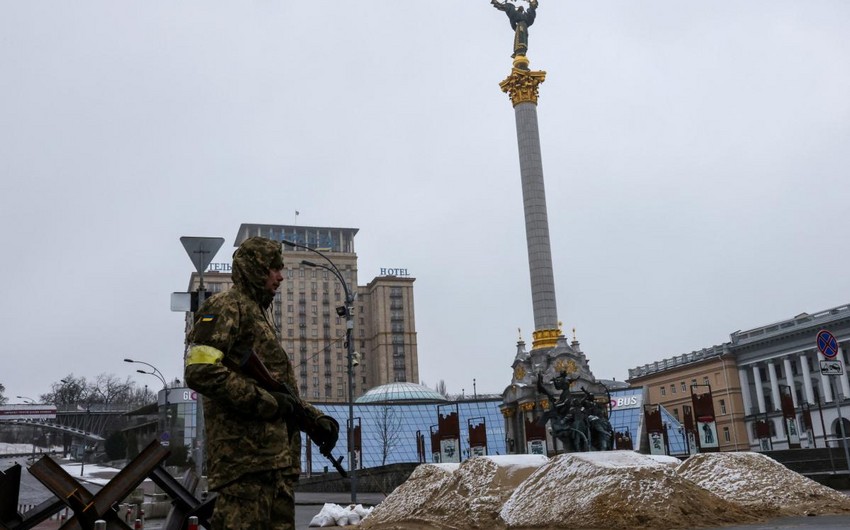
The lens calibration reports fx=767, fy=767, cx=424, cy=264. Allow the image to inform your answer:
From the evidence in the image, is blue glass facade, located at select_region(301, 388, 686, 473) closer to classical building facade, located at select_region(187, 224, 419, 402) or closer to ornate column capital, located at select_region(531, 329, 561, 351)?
ornate column capital, located at select_region(531, 329, 561, 351)

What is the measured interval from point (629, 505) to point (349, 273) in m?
114

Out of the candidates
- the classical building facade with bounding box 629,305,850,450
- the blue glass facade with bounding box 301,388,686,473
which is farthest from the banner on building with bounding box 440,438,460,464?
the classical building facade with bounding box 629,305,850,450

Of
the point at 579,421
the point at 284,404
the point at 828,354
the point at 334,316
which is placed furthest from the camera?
the point at 334,316

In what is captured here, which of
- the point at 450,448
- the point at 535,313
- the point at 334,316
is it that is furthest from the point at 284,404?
the point at 334,316

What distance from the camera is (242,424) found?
432cm

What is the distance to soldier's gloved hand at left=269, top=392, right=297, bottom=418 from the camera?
14.1 feet

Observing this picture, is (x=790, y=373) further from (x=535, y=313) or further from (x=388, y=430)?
(x=388, y=430)

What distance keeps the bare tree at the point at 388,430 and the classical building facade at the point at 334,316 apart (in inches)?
1515

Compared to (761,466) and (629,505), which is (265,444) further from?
(761,466)

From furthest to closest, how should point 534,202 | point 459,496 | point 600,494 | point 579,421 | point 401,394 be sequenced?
point 401,394 < point 534,202 < point 579,421 < point 459,496 < point 600,494

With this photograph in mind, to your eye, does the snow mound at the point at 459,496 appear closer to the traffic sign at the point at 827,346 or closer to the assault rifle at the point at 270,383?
A: the traffic sign at the point at 827,346

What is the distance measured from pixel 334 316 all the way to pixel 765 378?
218 feet

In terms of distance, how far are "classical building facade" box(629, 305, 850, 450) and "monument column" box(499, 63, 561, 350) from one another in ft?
93.9

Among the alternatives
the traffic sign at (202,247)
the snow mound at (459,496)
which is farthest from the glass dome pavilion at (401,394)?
the traffic sign at (202,247)
